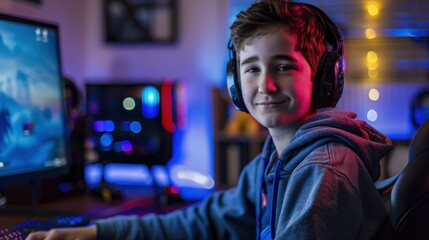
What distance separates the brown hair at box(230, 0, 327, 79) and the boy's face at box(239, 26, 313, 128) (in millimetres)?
12

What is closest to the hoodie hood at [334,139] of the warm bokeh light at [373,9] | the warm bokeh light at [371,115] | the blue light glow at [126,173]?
the warm bokeh light at [371,115]

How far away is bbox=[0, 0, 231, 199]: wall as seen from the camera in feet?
11.0

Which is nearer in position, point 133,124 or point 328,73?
point 328,73

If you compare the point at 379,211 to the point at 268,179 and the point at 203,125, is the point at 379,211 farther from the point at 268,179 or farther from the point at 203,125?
the point at 203,125

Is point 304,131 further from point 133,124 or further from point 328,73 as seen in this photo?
point 133,124

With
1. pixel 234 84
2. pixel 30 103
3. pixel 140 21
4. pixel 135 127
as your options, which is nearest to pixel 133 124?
pixel 135 127

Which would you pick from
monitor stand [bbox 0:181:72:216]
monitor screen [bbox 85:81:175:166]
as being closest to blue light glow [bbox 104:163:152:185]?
monitor screen [bbox 85:81:175:166]

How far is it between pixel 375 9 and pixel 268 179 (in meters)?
0.71

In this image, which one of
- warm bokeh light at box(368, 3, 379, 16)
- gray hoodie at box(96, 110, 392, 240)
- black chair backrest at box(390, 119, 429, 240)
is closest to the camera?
gray hoodie at box(96, 110, 392, 240)

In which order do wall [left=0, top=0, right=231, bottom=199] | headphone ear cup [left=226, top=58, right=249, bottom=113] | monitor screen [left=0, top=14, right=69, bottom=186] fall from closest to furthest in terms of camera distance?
headphone ear cup [left=226, top=58, right=249, bottom=113]
monitor screen [left=0, top=14, right=69, bottom=186]
wall [left=0, top=0, right=231, bottom=199]

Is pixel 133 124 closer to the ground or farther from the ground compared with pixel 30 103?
closer to the ground

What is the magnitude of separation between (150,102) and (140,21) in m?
0.95

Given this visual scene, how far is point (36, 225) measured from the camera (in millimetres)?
1142

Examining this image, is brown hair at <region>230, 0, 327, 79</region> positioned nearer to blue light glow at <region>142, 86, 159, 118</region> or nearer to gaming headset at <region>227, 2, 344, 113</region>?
gaming headset at <region>227, 2, 344, 113</region>
